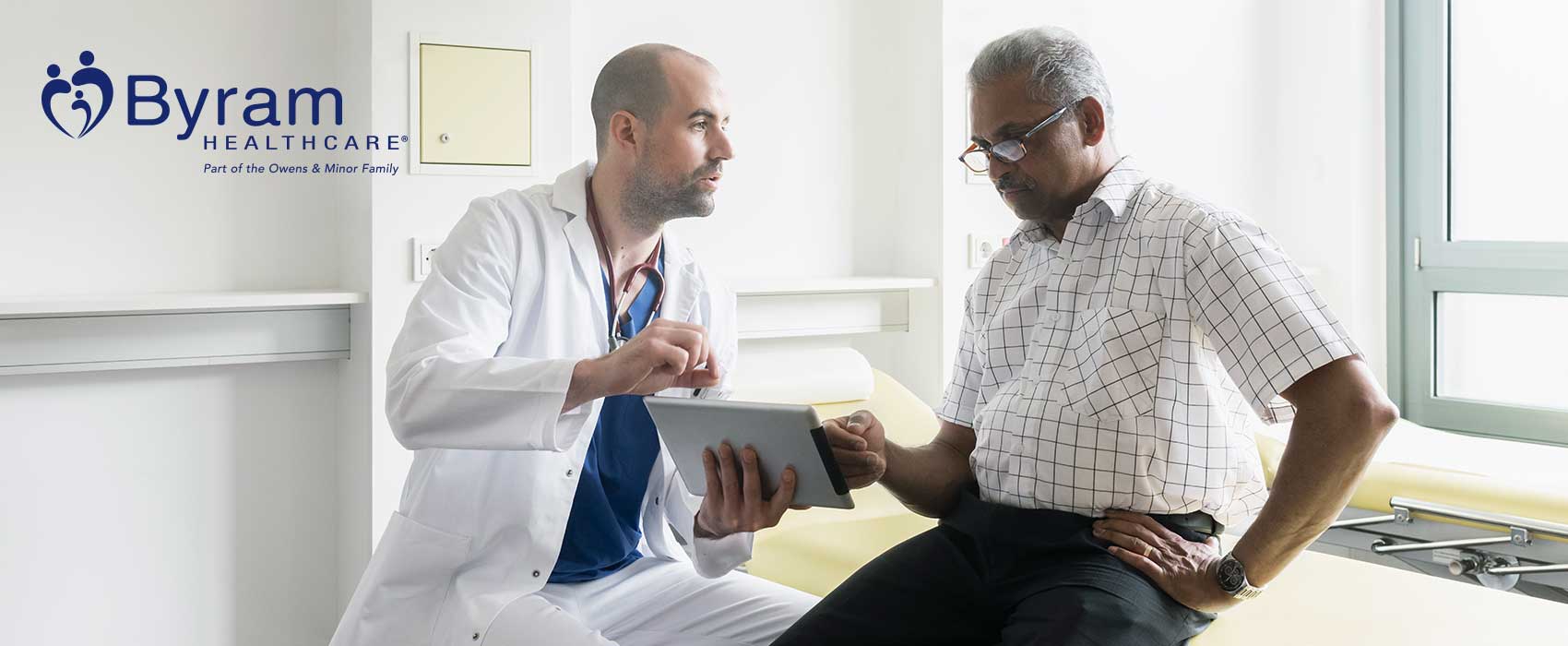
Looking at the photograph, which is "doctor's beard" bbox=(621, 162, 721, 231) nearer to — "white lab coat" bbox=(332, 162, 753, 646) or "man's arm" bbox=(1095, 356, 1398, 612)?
"white lab coat" bbox=(332, 162, 753, 646)

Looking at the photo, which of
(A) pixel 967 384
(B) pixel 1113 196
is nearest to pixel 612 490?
(A) pixel 967 384

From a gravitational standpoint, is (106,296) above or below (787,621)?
above

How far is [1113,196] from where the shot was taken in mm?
1661

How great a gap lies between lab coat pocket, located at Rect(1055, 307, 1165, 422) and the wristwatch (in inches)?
8.5

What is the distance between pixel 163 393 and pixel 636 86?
4.61 ft

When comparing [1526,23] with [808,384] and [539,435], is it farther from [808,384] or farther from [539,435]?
[539,435]

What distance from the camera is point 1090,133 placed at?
1.71m

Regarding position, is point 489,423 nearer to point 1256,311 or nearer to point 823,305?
point 1256,311

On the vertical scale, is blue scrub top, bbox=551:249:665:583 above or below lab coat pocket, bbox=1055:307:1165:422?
below

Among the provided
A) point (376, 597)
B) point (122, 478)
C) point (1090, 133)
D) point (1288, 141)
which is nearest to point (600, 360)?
point (376, 597)

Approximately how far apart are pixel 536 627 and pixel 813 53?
2.14 m

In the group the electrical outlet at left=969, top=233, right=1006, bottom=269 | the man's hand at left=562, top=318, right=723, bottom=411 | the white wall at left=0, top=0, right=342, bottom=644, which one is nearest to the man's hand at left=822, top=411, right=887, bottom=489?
the man's hand at left=562, top=318, right=723, bottom=411

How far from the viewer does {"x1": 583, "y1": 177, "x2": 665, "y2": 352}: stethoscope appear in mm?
1899

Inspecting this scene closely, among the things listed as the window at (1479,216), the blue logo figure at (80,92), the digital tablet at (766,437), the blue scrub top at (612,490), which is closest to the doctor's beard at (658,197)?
the blue scrub top at (612,490)
